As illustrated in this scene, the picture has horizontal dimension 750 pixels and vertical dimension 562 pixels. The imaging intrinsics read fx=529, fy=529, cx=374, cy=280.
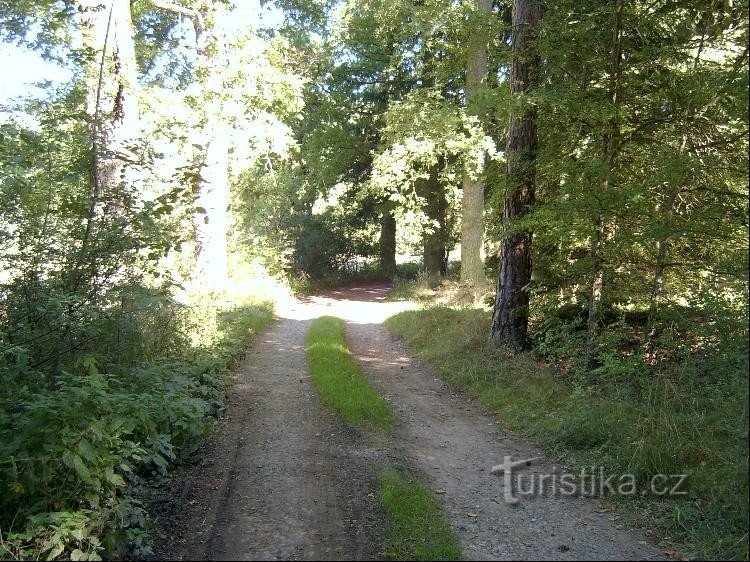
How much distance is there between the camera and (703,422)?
18.4 feet

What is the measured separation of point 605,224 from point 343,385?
4.90 meters

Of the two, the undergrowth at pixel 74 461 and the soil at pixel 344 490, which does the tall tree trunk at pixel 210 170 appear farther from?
the undergrowth at pixel 74 461

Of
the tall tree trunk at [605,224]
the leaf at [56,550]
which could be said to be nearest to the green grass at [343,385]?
the tall tree trunk at [605,224]

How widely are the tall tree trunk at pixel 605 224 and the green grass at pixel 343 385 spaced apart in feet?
10.9

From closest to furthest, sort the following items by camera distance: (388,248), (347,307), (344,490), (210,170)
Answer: (344,490) < (210,170) < (347,307) < (388,248)

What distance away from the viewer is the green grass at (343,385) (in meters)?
7.53

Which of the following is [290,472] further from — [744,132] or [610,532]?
[744,132]

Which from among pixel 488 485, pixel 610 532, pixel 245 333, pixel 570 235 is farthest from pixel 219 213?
pixel 610 532

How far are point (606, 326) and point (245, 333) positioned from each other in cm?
797

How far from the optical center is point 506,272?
403 inches

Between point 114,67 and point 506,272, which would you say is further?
point 506,272

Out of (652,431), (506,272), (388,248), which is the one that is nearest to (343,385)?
(506,272)

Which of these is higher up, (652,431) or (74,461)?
(74,461)

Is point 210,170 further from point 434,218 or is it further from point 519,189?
point 434,218
